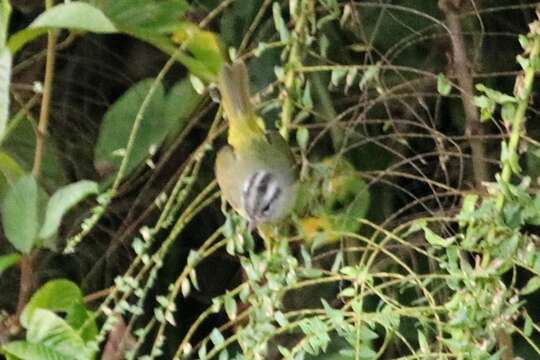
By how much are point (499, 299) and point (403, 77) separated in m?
0.39

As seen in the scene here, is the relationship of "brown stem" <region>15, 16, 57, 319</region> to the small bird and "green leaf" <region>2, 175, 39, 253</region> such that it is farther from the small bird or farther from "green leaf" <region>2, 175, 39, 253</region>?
the small bird

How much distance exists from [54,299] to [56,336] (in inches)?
1.8

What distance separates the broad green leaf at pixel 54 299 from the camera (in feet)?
2.92

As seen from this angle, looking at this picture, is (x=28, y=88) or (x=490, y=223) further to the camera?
(x=28, y=88)

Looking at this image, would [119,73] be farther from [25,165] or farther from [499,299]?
[499,299]

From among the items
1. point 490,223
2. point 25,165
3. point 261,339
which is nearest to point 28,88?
point 25,165

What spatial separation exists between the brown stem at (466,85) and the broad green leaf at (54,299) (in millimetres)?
378

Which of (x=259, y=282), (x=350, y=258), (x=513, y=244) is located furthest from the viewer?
(x=350, y=258)

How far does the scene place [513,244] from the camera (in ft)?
2.25

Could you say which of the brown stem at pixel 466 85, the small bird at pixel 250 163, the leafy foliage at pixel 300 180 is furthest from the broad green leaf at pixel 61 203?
the brown stem at pixel 466 85

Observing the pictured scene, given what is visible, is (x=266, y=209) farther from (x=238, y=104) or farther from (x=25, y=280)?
(x=25, y=280)

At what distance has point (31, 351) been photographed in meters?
0.85

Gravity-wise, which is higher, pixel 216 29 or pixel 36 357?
pixel 216 29

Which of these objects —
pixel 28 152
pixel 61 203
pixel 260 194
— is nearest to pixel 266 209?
pixel 260 194
